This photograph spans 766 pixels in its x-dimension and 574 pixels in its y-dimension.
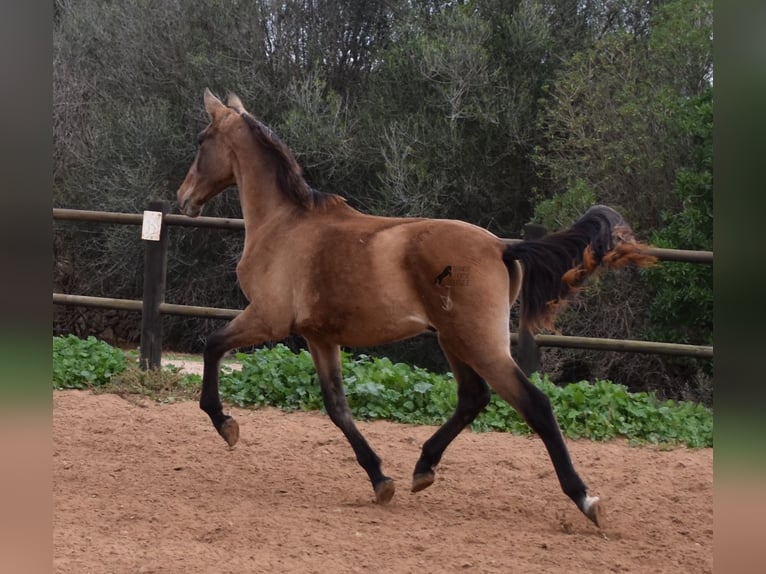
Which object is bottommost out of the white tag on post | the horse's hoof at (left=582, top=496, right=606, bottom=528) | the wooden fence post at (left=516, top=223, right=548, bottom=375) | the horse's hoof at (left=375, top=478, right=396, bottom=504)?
the horse's hoof at (left=375, top=478, right=396, bottom=504)

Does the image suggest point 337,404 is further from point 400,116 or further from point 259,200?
point 400,116

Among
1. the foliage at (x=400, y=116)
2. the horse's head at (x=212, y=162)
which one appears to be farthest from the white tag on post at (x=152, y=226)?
the foliage at (x=400, y=116)

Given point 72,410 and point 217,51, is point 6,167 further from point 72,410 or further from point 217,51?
point 217,51

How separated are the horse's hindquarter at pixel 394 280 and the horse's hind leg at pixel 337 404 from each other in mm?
245

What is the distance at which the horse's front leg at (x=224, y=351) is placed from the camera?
4.63 metres

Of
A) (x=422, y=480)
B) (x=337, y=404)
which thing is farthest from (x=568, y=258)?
(x=337, y=404)

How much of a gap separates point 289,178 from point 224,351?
1035 millimetres

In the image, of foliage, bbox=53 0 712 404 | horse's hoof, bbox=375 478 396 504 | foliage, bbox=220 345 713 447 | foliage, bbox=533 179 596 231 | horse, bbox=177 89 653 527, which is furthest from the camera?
foliage, bbox=53 0 712 404

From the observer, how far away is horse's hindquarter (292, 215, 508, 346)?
4.18m

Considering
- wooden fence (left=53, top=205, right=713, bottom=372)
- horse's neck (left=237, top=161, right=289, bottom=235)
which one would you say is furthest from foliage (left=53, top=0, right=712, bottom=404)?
horse's neck (left=237, top=161, right=289, bottom=235)

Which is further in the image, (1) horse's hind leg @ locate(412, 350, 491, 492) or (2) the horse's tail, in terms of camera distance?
(1) horse's hind leg @ locate(412, 350, 491, 492)

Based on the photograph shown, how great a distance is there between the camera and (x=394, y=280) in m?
4.32

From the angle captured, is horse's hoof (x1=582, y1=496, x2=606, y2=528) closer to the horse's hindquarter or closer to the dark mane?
the horse's hindquarter

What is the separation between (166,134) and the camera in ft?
54.6
